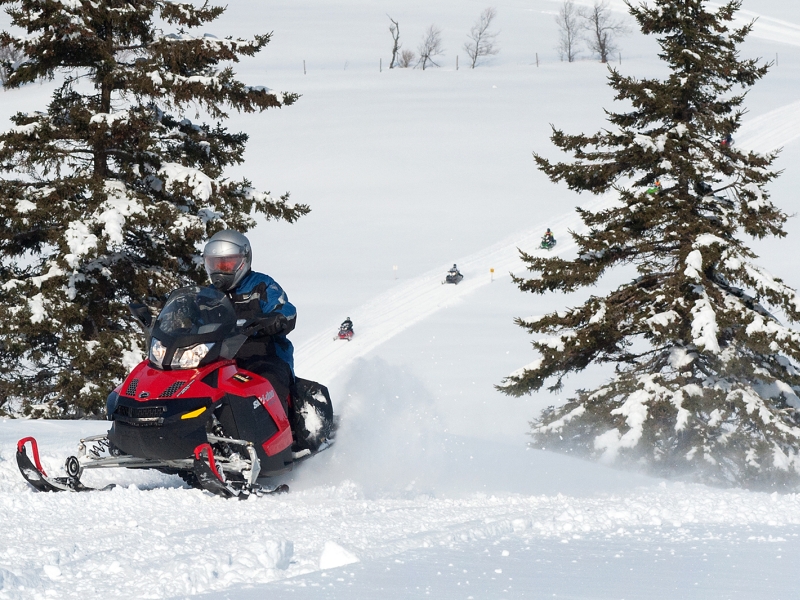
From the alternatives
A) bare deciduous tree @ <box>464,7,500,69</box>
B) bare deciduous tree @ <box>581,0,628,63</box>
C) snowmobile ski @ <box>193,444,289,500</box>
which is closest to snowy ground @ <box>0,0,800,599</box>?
snowmobile ski @ <box>193,444,289,500</box>

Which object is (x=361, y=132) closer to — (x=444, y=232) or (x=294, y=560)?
(x=444, y=232)

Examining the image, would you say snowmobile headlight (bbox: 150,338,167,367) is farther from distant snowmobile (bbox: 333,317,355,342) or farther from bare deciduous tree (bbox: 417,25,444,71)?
bare deciduous tree (bbox: 417,25,444,71)

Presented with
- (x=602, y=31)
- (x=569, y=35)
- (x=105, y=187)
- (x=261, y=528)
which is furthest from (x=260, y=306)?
(x=602, y=31)

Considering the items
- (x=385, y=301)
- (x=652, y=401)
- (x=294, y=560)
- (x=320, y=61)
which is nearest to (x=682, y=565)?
(x=294, y=560)

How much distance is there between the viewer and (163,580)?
11.4 ft

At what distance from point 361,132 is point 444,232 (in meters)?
18.7

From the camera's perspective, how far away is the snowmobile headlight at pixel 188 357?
19.0 feet

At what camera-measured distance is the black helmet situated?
6453mm

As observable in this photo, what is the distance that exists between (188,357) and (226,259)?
0.94m

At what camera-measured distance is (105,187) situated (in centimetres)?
1254

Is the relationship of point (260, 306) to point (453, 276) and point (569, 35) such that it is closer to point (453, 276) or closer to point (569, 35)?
point (453, 276)

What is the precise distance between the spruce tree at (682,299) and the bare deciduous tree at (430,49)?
6702cm

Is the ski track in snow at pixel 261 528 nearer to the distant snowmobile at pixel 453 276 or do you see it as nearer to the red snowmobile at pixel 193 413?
the red snowmobile at pixel 193 413

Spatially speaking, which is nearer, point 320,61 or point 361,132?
point 361,132
